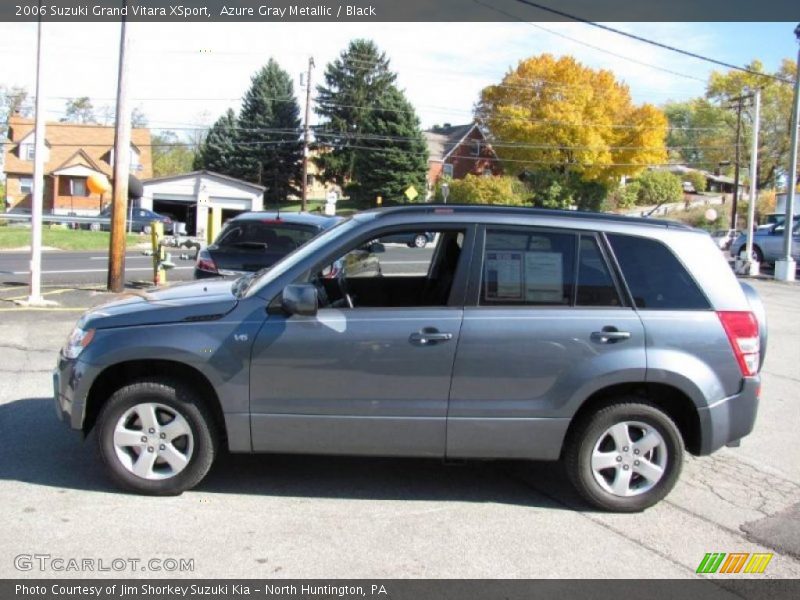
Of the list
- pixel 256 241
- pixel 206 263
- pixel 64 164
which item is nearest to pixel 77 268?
pixel 206 263

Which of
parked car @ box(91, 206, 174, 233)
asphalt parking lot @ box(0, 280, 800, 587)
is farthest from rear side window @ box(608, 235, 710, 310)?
parked car @ box(91, 206, 174, 233)

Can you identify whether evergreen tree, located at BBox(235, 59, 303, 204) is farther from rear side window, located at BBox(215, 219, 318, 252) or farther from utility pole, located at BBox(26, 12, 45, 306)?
rear side window, located at BBox(215, 219, 318, 252)

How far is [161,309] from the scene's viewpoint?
14.8 feet

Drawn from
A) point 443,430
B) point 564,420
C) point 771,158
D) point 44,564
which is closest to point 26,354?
point 44,564

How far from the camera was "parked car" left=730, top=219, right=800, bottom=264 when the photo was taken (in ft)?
82.0

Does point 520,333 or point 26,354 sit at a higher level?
point 520,333

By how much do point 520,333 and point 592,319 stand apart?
0.46 metres

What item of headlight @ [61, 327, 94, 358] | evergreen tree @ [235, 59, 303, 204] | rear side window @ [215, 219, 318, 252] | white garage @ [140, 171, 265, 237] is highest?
evergreen tree @ [235, 59, 303, 204]

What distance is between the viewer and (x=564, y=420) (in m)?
4.46

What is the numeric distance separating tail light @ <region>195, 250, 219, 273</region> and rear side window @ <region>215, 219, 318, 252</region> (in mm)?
334

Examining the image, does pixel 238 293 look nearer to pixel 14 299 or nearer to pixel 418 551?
pixel 418 551

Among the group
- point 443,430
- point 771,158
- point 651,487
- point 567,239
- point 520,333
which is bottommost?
point 651,487

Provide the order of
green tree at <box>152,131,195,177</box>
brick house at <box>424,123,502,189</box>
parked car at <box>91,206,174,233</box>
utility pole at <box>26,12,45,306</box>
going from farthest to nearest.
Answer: green tree at <box>152,131,195,177</box>, brick house at <box>424,123,502,189</box>, parked car at <box>91,206,174,233</box>, utility pole at <box>26,12,45,306</box>

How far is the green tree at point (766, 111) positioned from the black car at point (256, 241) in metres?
65.6
